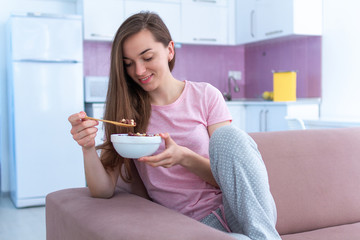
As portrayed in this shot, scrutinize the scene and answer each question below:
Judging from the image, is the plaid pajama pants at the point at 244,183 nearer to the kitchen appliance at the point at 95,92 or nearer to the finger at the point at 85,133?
the finger at the point at 85,133

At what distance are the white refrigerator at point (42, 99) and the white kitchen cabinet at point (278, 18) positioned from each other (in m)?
1.86

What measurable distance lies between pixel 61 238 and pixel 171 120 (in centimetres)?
53

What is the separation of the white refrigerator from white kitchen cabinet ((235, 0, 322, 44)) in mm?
1863

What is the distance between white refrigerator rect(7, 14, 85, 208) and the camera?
3881 mm

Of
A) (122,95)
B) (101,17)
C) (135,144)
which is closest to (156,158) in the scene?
(135,144)

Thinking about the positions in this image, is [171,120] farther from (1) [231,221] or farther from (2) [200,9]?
(2) [200,9]

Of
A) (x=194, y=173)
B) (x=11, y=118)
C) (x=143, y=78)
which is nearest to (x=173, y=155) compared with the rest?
(x=194, y=173)

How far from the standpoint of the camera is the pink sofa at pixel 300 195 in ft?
4.21

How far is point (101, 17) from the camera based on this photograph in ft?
14.4

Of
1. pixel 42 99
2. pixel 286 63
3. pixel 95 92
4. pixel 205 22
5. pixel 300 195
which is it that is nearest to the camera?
pixel 300 195

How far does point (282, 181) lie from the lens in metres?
1.67

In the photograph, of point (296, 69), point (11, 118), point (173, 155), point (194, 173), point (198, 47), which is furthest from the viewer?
point (198, 47)

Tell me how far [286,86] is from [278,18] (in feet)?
2.25

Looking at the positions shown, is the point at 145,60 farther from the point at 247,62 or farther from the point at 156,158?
the point at 247,62
